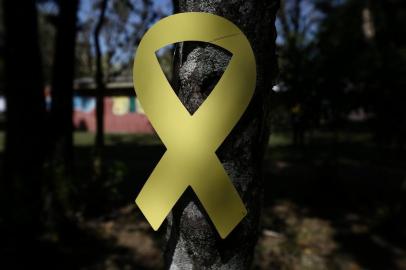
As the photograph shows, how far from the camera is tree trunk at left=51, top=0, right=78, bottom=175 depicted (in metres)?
5.33

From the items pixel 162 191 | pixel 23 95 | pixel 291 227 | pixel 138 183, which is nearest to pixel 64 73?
pixel 23 95

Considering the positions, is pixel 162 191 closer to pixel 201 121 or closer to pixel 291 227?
pixel 201 121

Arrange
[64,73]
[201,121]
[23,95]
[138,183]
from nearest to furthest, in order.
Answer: [201,121] → [23,95] → [64,73] → [138,183]

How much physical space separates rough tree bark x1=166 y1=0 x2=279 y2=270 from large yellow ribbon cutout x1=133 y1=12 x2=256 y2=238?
36 millimetres

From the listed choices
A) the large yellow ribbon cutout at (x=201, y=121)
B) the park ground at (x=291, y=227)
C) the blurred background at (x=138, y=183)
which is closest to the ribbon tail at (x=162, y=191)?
the large yellow ribbon cutout at (x=201, y=121)

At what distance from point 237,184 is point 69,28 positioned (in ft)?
17.4

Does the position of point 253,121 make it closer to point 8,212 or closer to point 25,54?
point 8,212

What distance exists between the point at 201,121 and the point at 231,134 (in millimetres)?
91

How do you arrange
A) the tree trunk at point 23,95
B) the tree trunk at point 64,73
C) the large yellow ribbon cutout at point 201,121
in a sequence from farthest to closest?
1. the tree trunk at point 64,73
2. the tree trunk at point 23,95
3. the large yellow ribbon cutout at point 201,121

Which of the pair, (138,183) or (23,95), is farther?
(138,183)

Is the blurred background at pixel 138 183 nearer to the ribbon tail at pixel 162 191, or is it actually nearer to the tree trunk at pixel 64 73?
the tree trunk at pixel 64 73

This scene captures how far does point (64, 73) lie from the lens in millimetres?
5562

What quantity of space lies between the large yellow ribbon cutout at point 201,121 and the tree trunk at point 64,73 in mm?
4438

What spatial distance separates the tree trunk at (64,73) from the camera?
5.33 m
